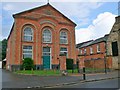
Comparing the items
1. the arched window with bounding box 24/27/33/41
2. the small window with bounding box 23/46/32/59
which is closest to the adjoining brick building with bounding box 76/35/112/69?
the small window with bounding box 23/46/32/59

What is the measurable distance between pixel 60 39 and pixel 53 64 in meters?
4.89

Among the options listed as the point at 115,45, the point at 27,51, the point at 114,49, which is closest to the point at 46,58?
the point at 27,51

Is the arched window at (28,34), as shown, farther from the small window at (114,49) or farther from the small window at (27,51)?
the small window at (114,49)

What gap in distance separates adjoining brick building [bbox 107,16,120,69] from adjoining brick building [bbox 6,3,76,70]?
659cm

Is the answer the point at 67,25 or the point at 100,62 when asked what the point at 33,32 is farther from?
the point at 100,62

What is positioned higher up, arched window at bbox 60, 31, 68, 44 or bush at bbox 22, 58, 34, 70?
arched window at bbox 60, 31, 68, 44

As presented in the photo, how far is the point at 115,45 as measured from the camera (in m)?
33.5

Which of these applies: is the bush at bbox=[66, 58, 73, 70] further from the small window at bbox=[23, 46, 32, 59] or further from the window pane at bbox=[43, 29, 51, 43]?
the small window at bbox=[23, 46, 32, 59]

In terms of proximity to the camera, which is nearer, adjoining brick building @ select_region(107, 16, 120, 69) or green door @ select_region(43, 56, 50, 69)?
adjoining brick building @ select_region(107, 16, 120, 69)

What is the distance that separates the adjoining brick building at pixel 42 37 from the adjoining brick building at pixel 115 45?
21.6 ft

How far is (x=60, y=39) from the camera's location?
114 feet

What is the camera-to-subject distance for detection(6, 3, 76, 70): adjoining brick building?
31.0 m

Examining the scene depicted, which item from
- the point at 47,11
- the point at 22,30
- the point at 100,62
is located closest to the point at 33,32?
the point at 22,30

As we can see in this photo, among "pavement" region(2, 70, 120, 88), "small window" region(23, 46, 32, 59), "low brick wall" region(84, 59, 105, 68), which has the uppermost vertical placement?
"small window" region(23, 46, 32, 59)
